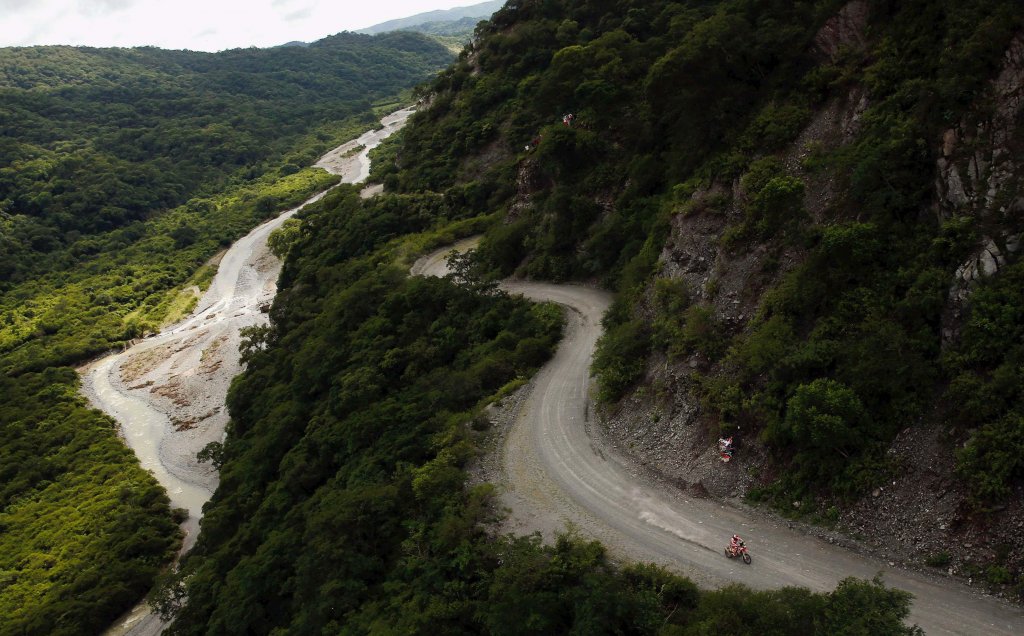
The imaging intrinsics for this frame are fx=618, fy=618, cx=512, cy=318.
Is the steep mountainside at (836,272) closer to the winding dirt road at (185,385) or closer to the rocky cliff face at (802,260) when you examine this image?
the rocky cliff face at (802,260)

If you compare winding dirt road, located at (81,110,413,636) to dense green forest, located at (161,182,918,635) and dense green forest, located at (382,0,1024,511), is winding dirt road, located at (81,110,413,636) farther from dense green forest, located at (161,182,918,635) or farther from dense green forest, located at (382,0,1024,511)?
dense green forest, located at (382,0,1024,511)

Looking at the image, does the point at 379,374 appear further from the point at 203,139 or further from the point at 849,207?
the point at 203,139

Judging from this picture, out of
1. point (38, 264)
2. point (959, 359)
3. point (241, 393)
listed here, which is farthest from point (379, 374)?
point (38, 264)

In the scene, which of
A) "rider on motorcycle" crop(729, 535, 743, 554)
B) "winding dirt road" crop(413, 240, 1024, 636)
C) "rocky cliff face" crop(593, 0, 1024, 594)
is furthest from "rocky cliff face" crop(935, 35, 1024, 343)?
"rider on motorcycle" crop(729, 535, 743, 554)

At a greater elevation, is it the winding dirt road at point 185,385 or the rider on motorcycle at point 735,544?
the rider on motorcycle at point 735,544

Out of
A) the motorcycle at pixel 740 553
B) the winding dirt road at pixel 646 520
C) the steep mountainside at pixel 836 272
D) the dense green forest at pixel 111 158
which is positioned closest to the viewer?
the winding dirt road at pixel 646 520

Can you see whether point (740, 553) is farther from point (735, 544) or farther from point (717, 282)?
point (717, 282)

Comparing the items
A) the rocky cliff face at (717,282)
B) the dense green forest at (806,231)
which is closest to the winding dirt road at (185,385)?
the dense green forest at (806,231)

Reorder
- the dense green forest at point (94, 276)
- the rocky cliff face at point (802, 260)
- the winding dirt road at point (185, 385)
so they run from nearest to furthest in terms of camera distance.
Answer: the rocky cliff face at point (802, 260) → the dense green forest at point (94, 276) → the winding dirt road at point (185, 385)
